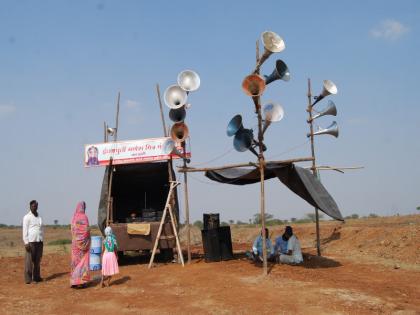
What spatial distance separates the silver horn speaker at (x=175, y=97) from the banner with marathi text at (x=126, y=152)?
3.90ft

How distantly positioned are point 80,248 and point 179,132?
150 inches

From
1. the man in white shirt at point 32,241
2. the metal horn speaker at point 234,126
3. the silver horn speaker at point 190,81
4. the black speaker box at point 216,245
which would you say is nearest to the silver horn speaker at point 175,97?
the silver horn speaker at point 190,81

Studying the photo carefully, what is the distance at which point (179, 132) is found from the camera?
38.7 ft

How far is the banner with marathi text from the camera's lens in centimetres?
1242

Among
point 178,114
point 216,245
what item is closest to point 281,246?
point 216,245

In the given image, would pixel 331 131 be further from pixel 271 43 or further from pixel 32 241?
pixel 32 241

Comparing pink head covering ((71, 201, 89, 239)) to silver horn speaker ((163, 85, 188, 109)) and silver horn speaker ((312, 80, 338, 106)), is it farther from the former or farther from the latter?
silver horn speaker ((312, 80, 338, 106))

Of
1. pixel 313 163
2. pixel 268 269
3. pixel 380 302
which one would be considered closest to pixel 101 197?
pixel 268 269

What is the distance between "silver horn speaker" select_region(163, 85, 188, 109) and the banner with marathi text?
46.8 inches

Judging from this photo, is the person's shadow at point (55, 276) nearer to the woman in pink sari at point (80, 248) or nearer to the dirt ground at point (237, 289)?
the dirt ground at point (237, 289)

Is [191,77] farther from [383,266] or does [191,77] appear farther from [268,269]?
[383,266]

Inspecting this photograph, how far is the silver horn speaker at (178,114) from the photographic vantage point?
1177 cm

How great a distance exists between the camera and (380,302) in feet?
23.7

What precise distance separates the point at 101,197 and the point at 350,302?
24.9ft
